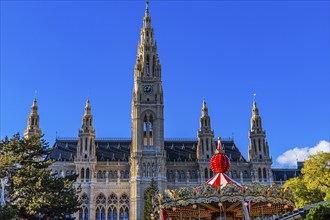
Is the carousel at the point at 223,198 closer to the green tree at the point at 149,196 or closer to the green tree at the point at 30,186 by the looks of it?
the green tree at the point at 30,186

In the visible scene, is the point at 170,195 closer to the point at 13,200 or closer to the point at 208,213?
the point at 208,213

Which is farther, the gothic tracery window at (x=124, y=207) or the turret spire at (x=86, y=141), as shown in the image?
the turret spire at (x=86, y=141)

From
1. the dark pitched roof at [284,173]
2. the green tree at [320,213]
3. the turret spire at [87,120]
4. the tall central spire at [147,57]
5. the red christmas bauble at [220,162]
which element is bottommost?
the green tree at [320,213]

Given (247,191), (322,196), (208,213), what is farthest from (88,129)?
(247,191)

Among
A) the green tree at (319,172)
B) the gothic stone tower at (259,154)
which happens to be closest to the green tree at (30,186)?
the green tree at (319,172)

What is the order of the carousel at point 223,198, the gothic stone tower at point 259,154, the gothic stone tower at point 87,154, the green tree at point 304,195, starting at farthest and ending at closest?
the gothic stone tower at point 259,154 < the gothic stone tower at point 87,154 < the green tree at point 304,195 < the carousel at point 223,198

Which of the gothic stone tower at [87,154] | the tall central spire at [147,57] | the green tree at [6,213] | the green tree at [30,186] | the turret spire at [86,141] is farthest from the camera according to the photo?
the tall central spire at [147,57]

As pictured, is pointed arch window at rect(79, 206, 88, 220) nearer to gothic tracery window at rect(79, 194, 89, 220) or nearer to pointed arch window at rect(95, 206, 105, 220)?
gothic tracery window at rect(79, 194, 89, 220)

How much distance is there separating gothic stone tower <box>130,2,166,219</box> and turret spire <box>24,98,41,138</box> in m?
14.4

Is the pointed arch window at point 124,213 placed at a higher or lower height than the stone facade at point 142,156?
lower

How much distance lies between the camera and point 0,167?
32938mm

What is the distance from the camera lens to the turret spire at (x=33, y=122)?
67.5 metres

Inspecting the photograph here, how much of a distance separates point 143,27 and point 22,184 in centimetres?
4438

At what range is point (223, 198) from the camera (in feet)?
68.0
